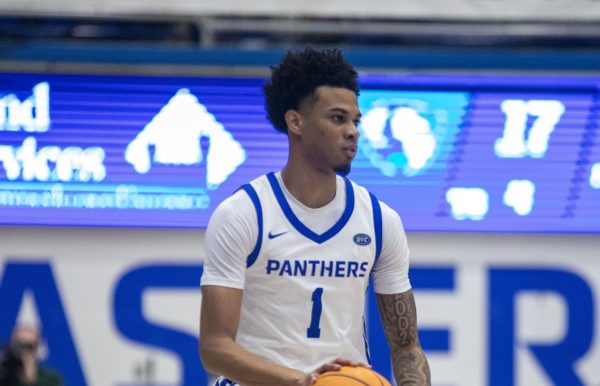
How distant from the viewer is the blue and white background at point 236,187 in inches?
339

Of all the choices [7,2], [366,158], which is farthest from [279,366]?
[7,2]

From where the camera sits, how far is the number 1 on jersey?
4098 millimetres

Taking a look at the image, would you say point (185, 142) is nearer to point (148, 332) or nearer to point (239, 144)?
point (239, 144)

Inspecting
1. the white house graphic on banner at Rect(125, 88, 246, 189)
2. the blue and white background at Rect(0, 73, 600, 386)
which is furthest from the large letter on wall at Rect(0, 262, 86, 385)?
the white house graphic on banner at Rect(125, 88, 246, 189)

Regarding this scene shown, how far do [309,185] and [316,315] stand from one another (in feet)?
1.43

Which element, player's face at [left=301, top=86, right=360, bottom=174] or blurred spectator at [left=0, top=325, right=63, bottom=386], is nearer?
player's face at [left=301, top=86, right=360, bottom=174]

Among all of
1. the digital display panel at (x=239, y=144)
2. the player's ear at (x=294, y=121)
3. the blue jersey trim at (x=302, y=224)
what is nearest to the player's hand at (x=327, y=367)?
the blue jersey trim at (x=302, y=224)

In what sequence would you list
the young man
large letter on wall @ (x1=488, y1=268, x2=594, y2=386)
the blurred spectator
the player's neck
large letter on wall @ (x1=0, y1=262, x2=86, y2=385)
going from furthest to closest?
large letter on wall @ (x1=488, y1=268, x2=594, y2=386), large letter on wall @ (x1=0, y1=262, x2=86, y2=385), the blurred spectator, the player's neck, the young man

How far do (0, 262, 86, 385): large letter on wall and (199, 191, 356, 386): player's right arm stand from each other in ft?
15.9

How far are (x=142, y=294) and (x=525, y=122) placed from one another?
2882mm

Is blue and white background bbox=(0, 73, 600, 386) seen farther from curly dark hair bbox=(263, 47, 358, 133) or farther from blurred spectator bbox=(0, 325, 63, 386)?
curly dark hair bbox=(263, 47, 358, 133)

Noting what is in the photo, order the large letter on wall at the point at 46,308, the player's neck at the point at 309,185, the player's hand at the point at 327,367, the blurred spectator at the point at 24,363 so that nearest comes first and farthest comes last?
the player's hand at the point at 327,367 < the player's neck at the point at 309,185 < the blurred spectator at the point at 24,363 < the large letter on wall at the point at 46,308

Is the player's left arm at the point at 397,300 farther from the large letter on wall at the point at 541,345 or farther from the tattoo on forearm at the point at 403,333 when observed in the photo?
the large letter on wall at the point at 541,345

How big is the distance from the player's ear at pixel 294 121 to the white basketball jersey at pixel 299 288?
0.75 ft
